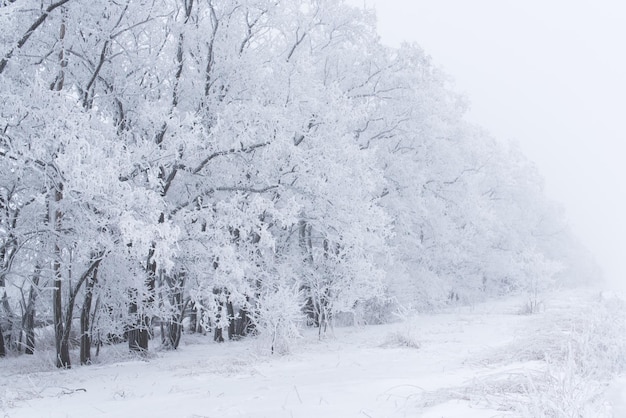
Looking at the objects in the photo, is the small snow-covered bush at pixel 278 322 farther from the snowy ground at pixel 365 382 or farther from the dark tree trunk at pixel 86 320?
the dark tree trunk at pixel 86 320

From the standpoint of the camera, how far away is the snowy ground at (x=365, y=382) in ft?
13.7

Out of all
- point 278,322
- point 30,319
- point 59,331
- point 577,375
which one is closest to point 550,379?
point 577,375

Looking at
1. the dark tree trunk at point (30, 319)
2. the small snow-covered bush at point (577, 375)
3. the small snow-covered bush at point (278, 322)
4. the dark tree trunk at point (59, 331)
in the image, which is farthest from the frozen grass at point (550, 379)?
the dark tree trunk at point (30, 319)

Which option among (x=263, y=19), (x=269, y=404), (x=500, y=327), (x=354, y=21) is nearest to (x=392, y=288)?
(x=500, y=327)

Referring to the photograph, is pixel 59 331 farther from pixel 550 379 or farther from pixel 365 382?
pixel 550 379

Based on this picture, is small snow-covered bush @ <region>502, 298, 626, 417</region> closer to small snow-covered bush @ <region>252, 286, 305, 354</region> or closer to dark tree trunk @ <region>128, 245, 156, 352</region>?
small snow-covered bush @ <region>252, 286, 305, 354</region>

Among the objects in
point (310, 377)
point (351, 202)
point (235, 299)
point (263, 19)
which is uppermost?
point (263, 19)

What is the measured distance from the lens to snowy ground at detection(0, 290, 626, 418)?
4164mm

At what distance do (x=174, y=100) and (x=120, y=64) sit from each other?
4.11ft

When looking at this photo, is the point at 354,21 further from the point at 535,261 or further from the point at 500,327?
the point at 535,261

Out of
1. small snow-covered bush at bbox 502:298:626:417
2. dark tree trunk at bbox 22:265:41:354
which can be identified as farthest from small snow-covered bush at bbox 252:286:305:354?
dark tree trunk at bbox 22:265:41:354

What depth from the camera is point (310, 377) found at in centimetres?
664

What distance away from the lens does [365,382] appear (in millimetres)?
5805

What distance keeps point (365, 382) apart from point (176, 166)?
220 inches
